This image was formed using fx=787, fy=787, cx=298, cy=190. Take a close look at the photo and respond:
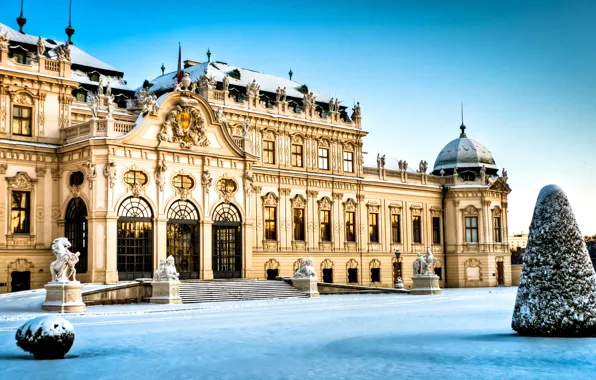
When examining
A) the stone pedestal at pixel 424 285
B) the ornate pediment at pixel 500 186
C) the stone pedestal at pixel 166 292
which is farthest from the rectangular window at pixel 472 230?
the stone pedestal at pixel 166 292

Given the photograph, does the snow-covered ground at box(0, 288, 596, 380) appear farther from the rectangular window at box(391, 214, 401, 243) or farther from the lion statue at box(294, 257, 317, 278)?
the rectangular window at box(391, 214, 401, 243)

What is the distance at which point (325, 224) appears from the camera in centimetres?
5241

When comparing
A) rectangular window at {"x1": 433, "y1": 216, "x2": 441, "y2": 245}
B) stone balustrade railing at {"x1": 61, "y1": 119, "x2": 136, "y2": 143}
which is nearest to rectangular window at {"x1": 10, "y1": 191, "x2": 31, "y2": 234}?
stone balustrade railing at {"x1": 61, "y1": 119, "x2": 136, "y2": 143}

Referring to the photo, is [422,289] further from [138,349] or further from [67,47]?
[138,349]

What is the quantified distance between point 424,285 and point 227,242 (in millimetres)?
11294

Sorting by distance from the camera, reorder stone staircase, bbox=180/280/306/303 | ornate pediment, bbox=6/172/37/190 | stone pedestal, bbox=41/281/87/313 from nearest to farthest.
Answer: stone pedestal, bbox=41/281/87/313, stone staircase, bbox=180/280/306/303, ornate pediment, bbox=6/172/37/190

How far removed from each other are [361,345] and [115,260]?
2374 centimetres

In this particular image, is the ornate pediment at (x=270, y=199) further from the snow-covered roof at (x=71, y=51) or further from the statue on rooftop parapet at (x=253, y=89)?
the snow-covered roof at (x=71, y=51)

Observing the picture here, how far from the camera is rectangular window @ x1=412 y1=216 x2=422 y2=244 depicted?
58781mm

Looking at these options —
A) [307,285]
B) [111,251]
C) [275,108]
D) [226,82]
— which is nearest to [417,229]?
[275,108]

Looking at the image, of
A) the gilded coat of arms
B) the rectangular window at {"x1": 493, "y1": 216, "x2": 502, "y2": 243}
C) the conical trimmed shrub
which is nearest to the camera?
the conical trimmed shrub

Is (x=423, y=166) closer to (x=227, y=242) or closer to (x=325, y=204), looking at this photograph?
(x=325, y=204)

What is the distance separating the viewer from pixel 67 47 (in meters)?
40.6

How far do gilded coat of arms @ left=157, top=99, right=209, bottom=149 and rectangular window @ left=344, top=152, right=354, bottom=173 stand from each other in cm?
1456
